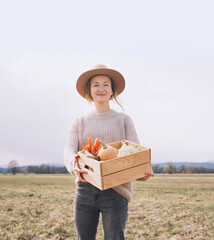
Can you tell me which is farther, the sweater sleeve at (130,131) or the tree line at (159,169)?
the tree line at (159,169)

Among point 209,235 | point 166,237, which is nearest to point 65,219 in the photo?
point 166,237

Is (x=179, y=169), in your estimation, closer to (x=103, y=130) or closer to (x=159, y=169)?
(x=159, y=169)

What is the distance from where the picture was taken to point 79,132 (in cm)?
304

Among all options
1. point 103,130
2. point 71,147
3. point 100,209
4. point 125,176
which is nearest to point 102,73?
point 103,130

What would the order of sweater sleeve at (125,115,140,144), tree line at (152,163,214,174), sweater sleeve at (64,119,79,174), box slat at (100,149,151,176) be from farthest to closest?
tree line at (152,163,214,174), sweater sleeve at (125,115,140,144), sweater sleeve at (64,119,79,174), box slat at (100,149,151,176)

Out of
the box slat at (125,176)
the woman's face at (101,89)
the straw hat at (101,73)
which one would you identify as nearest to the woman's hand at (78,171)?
the box slat at (125,176)

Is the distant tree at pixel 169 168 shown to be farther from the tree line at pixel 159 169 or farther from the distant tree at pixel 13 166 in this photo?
the distant tree at pixel 13 166

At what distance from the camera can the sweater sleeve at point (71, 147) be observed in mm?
2745

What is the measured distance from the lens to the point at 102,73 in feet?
10.0

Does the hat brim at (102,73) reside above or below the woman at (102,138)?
above

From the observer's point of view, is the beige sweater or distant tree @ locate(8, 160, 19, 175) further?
distant tree @ locate(8, 160, 19, 175)

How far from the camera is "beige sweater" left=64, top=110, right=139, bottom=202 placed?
294 cm

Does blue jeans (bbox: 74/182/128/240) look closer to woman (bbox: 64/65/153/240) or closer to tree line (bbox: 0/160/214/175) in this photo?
woman (bbox: 64/65/153/240)

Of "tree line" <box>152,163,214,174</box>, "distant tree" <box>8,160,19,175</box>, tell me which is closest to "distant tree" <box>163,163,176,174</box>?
"tree line" <box>152,163,214,174</box>
